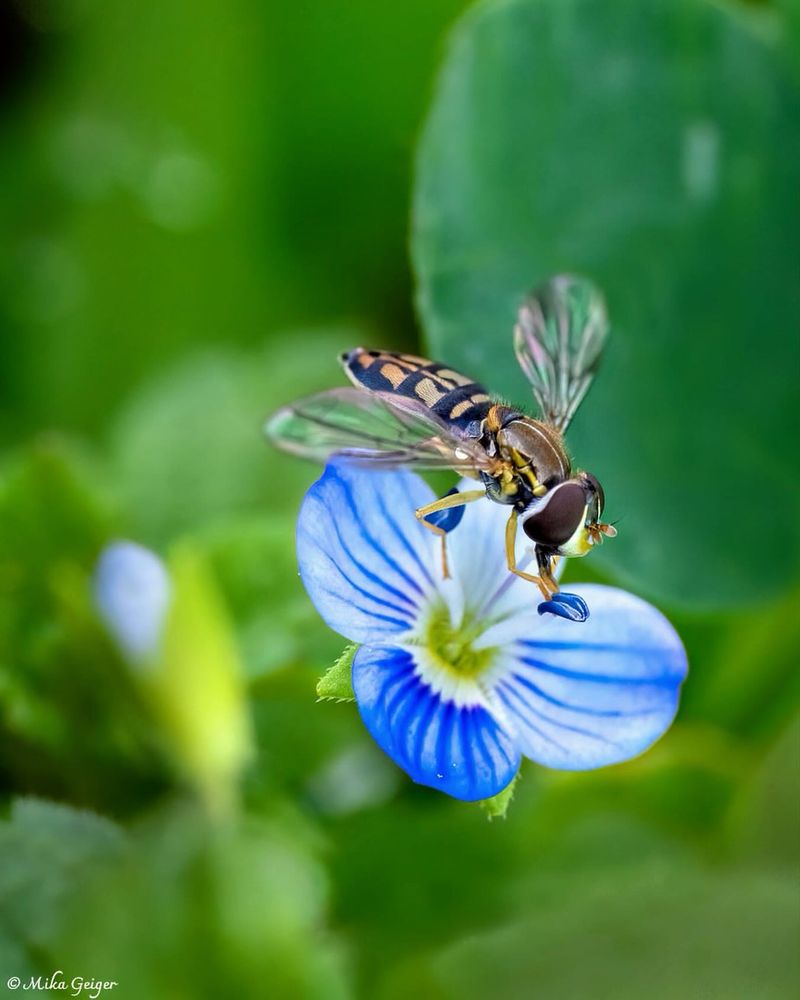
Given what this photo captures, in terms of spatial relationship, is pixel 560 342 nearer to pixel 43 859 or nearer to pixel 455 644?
pixel 455 644

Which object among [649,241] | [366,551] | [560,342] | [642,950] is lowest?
[642,950]

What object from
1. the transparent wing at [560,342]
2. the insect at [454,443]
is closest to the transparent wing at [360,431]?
the insect at [454,443]

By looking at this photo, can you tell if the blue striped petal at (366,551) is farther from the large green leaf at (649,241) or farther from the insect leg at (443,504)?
the large green leaf at (649,241)

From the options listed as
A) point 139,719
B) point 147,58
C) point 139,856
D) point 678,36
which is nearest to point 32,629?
point 139,719

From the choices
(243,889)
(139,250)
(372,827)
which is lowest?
(243,889)

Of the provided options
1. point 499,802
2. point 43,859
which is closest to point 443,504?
point 499,802

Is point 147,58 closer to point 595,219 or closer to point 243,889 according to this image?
point 595,219

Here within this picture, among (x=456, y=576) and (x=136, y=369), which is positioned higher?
(x=136, y=369)
